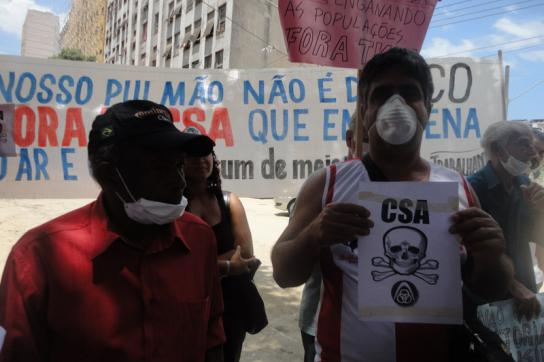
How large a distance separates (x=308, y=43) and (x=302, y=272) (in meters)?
1.71

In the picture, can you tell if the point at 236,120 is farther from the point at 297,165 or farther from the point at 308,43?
the point at 308,43

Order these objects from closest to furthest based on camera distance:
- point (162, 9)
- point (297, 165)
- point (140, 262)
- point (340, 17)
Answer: point (140, 262) < point (340, 17) < point (297, 165) < point (162, 9)

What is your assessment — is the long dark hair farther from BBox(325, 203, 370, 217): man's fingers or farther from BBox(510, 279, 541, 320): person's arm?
BBox(510, 279, 541, 320): person's arm

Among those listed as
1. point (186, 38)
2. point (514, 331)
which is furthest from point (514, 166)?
point (186, 38)

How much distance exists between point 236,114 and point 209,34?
28479mm

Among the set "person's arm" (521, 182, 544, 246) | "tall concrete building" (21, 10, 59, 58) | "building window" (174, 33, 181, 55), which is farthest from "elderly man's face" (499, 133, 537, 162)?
"tall concrete building" (21, 10, 59, 58)

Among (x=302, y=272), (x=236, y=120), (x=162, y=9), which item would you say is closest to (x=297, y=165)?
(x=236, y=120)

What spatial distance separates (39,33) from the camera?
84.9 meters

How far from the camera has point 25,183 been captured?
3.54m

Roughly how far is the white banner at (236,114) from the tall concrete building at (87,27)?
56395mm

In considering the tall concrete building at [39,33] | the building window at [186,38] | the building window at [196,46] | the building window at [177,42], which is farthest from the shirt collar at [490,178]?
the tall concrete building at [39,33]

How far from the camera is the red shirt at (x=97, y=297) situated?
114 cm

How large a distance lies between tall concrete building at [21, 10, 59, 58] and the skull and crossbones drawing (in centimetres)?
9059

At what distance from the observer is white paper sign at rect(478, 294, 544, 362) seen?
152cm
